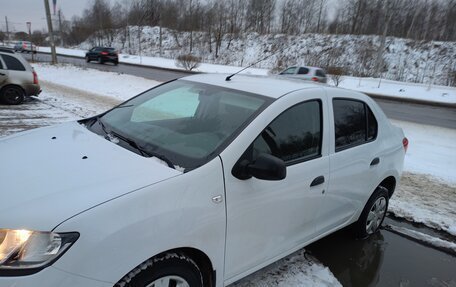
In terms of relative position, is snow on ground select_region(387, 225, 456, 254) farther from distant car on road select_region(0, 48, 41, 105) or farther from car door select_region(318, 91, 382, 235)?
distant car on road select_region(0, 48, 41, 105)

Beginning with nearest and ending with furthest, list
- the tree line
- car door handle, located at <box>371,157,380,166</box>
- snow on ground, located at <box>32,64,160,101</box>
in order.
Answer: car door handle, located at <box>371,157,380,166</box>
snow on ground, located at <box>32,64,160,101</box>
the tree line

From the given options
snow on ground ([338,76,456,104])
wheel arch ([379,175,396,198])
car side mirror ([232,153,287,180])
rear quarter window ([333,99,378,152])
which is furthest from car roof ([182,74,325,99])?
snow on ground ([338,76,456,104])

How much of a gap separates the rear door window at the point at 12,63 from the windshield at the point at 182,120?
9.32 meters

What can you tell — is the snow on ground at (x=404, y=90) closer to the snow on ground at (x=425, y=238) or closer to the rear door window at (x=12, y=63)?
the rear door window at (x=12, y=63)

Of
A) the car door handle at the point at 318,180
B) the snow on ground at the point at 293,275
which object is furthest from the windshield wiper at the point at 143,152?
the snow on ground at the point at 293,275

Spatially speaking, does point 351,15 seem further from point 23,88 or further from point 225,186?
point 225,186

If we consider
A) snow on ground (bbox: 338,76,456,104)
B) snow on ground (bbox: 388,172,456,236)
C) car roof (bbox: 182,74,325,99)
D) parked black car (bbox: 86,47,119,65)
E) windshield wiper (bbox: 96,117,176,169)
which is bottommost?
snow on ground (bbox: 338,76,456,104)

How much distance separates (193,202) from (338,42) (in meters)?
46.4

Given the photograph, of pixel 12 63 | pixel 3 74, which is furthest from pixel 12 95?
pixel 12 63

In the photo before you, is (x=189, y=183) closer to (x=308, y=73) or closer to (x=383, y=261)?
(x=383, y=261)

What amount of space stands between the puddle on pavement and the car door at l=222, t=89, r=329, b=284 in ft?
2.49

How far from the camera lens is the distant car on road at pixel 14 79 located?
34.5 feet

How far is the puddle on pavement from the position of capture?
132 inches

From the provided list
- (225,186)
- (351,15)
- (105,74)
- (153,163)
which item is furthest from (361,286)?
(351,15)
